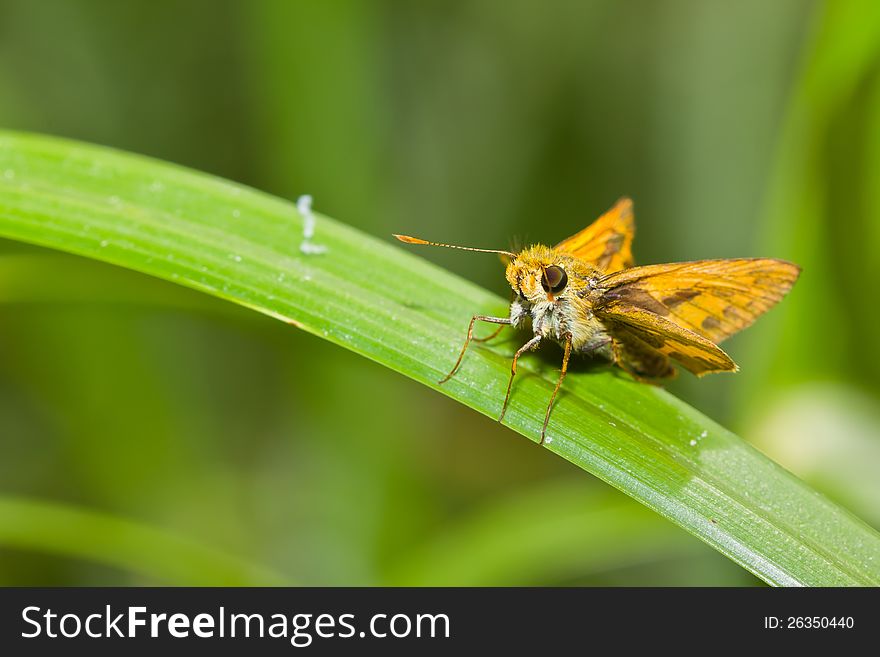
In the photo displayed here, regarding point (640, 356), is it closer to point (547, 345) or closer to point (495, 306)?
point (547, 345)

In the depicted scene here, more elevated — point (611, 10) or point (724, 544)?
point (611, 10)

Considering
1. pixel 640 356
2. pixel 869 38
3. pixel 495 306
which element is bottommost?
pixel 640 356

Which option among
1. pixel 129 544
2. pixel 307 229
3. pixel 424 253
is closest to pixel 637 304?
pixel 307 229

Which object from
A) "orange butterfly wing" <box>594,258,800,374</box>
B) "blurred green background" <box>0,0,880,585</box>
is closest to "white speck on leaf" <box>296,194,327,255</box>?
"blurred green background" <box>0,0,880,585</box>
